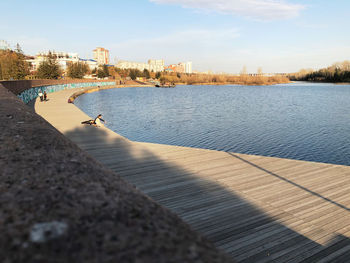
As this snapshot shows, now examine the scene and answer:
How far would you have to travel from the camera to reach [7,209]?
39.8 inches

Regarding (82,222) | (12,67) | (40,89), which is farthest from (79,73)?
(82,222)

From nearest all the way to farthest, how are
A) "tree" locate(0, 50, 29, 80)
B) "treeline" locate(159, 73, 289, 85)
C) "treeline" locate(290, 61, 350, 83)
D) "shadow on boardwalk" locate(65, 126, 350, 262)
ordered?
1. "shadow on boardwalk" locate(65, 126, 350, 262)
2. "tree" locate(0, 50, 29, 80)
3. "treeline" locate(290, 61, 350, 83)
4. "treeline" locate(159, 73, 289, 85)

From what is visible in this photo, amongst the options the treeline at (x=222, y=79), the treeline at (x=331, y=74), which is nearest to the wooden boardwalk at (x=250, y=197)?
the treeline at (x=222, y=79)

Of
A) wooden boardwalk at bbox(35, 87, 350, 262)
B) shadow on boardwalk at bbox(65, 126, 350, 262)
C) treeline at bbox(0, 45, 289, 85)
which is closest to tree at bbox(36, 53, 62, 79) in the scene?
treeline at bbox(0, 45, 289, 85)

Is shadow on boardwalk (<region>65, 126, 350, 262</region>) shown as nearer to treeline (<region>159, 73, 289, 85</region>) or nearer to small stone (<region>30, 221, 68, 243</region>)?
small stone (<region>30, 221, 68, 243</region>)

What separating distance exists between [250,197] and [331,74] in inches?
5958

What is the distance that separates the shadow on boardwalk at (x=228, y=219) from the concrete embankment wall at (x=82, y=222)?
324cm

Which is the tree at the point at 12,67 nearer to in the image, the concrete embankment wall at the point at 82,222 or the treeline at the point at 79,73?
the treeline at the point at 79,73

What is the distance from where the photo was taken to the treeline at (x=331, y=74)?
118 m

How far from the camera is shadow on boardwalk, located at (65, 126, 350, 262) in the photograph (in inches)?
155

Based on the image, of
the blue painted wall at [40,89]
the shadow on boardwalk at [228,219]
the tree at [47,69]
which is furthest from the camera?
the tree at [47,69]

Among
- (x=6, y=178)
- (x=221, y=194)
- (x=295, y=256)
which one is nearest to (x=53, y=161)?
(x=6, y=178)

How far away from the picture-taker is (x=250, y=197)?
564 cm

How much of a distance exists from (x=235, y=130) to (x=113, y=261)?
20.3m
